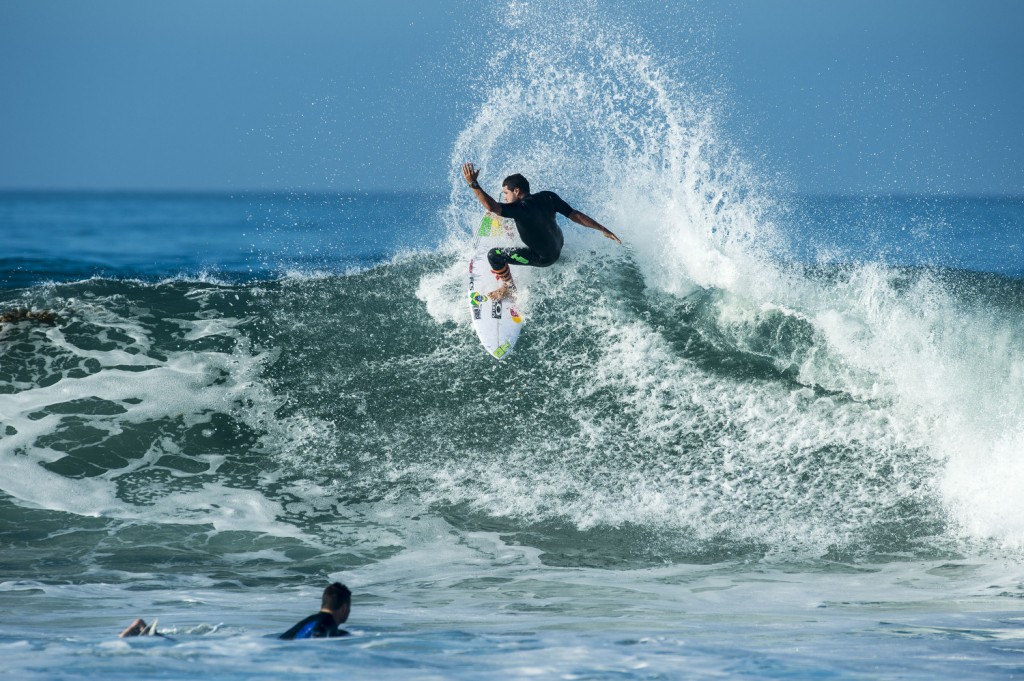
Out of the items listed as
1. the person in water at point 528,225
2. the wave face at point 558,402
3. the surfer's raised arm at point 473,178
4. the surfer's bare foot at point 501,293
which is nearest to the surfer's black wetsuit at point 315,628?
the wave face at point 558,402

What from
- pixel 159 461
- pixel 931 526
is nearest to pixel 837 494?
pixel 931 526

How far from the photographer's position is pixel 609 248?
36.6ft

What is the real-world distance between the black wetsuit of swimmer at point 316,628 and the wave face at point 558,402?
177cm

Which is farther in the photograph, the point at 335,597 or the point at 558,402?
the point at 558,402

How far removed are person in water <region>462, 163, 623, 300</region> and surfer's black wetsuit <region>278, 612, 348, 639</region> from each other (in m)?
4.85

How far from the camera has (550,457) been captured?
27.9ft

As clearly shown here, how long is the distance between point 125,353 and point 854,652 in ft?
26.7

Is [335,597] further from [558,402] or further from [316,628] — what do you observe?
[558,402]

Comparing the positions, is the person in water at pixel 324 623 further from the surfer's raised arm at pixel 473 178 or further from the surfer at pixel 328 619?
the surfer's raised arm at pixel 473 178

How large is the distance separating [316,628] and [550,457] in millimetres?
3789

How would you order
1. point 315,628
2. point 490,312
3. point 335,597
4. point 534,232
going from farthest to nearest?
point 490,312, point 534,232, point 335,597, point 315,628

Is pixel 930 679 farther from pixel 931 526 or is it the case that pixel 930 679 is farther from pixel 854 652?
pixel 931 526

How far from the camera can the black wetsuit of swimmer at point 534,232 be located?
948cm

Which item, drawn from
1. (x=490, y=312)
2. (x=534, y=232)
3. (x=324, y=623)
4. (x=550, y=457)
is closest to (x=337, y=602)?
(x=324, y=623)
